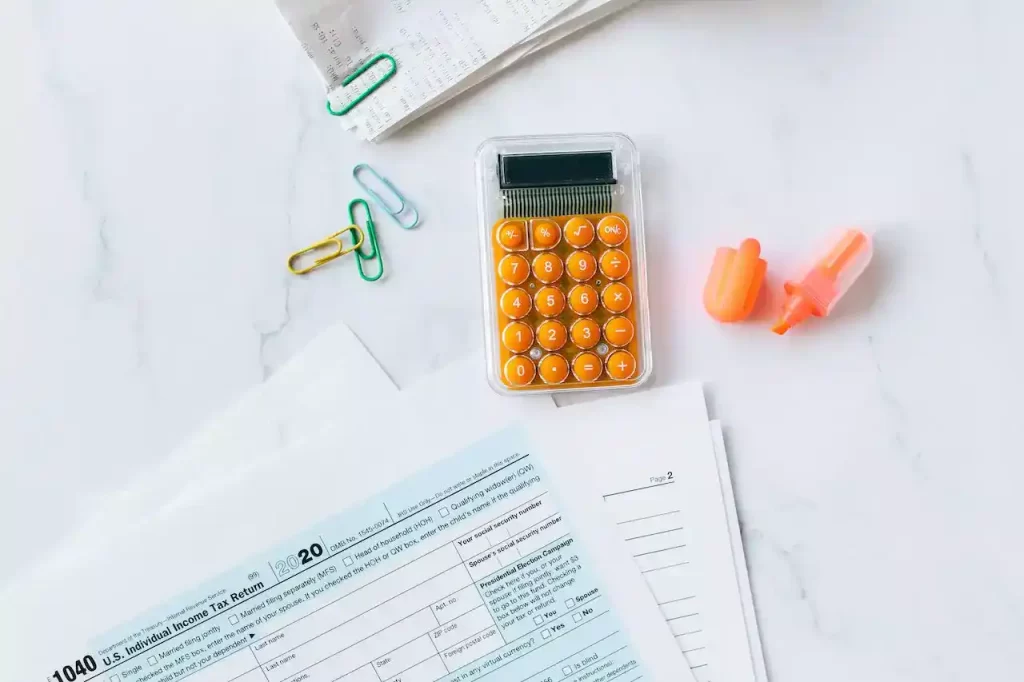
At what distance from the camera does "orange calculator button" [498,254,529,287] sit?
0.56 meters

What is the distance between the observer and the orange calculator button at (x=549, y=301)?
0.57m

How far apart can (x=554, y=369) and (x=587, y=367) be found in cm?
2

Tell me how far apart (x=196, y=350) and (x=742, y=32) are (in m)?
0.42

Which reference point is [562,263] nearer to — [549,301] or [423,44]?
[549,301]

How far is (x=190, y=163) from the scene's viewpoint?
58 centimetres

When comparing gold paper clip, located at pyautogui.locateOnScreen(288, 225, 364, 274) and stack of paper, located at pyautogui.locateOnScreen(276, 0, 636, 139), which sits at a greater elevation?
stack of paper, located at pyautogui.locateOnScreen(276, 0, 636, 139)

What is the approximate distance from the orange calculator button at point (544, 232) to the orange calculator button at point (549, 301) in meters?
0.03

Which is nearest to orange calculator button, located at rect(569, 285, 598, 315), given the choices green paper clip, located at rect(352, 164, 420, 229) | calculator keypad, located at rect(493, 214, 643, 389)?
calculator keypad, located at rect(493, 214, 643, 389)

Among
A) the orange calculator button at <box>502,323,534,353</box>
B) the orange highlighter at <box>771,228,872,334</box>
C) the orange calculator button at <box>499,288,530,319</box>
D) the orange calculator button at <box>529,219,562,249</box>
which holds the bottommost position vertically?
the orange highlighter at <box>771,228,872,334</box>

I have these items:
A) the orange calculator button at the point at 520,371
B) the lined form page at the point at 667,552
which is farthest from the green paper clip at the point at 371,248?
the lined form page at the point at 667,552

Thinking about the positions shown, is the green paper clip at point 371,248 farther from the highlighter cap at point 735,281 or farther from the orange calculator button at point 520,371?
the highlighter cap at point 735,281

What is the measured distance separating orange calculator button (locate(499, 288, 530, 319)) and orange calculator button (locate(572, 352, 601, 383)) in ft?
0.16

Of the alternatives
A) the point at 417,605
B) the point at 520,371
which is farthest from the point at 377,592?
the point at 520,371

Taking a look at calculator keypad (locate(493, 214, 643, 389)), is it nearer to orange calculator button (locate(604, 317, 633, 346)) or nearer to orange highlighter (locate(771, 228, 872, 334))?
orange calculator button (locate(604, 317, 633, 346))
